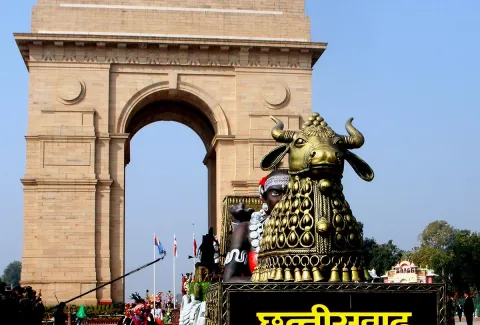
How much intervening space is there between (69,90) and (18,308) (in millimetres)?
21893

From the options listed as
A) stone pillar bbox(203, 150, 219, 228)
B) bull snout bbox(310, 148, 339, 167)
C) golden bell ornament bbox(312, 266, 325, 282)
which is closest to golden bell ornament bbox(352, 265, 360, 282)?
golden bell ornament bbox(312, 266, 325, 282)

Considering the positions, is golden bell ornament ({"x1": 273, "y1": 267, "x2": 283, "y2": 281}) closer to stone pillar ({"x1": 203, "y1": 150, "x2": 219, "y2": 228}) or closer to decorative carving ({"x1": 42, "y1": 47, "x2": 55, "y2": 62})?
decorative carving ({"x1": 42, "y1": 47, "x2": 55, "y2": 62})

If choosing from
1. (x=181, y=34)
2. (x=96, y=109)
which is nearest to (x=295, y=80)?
(x=181, y=34)

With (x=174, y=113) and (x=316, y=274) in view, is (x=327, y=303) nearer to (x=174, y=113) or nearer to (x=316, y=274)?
(x=316, y=274)

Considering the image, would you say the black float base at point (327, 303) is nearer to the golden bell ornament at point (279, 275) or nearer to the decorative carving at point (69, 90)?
the golden bell ornament at point (279, 275)

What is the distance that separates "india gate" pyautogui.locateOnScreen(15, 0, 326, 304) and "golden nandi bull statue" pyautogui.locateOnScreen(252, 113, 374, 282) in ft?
87.0

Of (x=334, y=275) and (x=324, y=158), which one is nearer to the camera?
(x=334, y=275)

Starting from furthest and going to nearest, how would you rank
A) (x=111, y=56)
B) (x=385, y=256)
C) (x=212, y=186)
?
(x=385, y=256) < (x=212, y=186) < (x=111, y=56)

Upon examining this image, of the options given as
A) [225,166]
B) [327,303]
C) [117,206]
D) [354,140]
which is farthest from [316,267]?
[117,206]

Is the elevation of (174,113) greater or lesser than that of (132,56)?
lesser

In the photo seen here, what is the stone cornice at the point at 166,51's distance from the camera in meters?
31.7

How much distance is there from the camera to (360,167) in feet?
15.2

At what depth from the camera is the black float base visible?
3385 millimetres

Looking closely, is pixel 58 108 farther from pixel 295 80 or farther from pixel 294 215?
pixel 294 215
